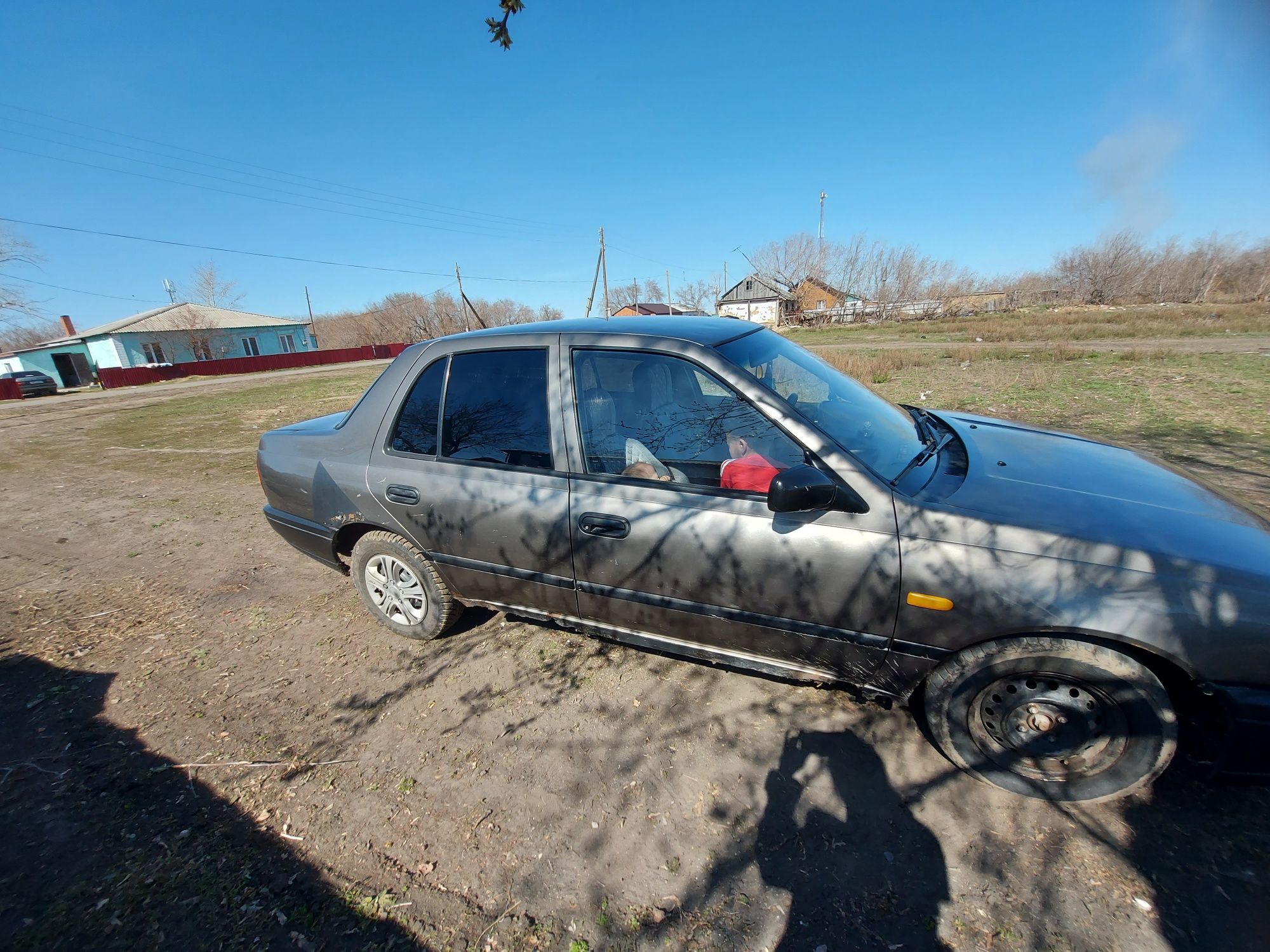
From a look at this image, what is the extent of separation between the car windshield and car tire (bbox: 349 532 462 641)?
215 cm

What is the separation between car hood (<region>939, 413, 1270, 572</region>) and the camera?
1.75 metres

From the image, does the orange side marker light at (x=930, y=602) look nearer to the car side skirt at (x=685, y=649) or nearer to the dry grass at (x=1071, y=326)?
the car side skirt at (x=685, y=649)

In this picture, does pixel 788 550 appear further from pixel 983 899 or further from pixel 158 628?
pixel 158 628

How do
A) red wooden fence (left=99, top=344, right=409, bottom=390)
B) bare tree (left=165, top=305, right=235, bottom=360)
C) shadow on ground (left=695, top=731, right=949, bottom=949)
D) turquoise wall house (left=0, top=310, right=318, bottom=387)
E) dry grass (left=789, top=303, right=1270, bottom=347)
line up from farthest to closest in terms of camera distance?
1. bare tree (left=165, top=305, right=235, bottom=360)
2. turquoise wall house (left=0, top=310, right=318, bottom=387)
3. red wooden fence (left=99, top=344, right=409, bottom=390)
4. dry grass (left=789, top=303, right=1270, bottom=347)
5. shadow on ground (left=695, top=731, right=949, bottom=949)

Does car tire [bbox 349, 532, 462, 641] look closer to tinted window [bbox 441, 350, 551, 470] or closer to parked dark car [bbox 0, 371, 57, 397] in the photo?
tinted window [bbox 441, 350, 551, 470]

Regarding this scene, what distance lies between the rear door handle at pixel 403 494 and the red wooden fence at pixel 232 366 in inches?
1367

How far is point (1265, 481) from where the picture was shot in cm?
448

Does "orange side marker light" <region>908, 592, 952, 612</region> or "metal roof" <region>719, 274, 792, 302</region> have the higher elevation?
"metal roof" <region>719, 274, 792, 302</region>

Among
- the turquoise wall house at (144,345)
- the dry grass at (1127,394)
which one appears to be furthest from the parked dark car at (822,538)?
the turquoise wall house at (144,345)

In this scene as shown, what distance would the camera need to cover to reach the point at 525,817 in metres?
2.04

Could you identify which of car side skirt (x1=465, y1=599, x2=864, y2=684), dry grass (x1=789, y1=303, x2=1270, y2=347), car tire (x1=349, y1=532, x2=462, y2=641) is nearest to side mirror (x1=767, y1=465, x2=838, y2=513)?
car side skirt (x1=465, y1=599, x2=864, y2=684)

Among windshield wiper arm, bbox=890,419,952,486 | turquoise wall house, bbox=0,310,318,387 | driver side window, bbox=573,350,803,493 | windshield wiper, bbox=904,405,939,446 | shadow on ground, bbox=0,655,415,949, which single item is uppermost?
turquoise wall house, bbox=0,310,318,387

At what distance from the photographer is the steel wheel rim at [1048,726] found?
187 centimetres

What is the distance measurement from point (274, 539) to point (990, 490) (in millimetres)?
5856
